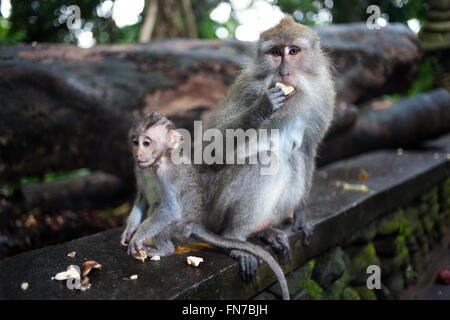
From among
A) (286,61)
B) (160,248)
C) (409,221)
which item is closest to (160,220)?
(160,248)

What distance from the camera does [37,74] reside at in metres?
3.48

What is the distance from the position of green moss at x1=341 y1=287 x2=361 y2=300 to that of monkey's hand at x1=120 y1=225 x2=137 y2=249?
6.27 ft

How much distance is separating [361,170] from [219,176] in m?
2.87

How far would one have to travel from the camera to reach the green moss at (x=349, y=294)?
Result: 10.1 feet

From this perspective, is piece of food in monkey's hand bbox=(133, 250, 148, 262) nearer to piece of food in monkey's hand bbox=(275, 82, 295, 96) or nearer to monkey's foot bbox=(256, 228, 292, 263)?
monkey's foot bbox=(256, 228, 292, 263)

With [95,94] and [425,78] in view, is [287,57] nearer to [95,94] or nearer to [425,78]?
[95,94]

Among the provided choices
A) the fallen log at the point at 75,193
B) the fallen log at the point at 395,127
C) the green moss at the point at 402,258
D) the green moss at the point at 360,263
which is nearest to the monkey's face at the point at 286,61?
the green moss at the point at 360,263

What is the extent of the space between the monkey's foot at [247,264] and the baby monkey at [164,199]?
2 cm

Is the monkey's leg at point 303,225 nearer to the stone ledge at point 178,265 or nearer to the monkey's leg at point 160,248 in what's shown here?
the stone ledge at point 178,265

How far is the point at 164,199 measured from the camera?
211 centimetres

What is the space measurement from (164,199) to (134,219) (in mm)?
351

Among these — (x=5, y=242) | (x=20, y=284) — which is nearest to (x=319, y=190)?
(x=20, y=284)

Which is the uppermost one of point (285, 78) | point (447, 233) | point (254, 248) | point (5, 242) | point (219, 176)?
point (285, 78)

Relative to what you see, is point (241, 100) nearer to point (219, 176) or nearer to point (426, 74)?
point (219, 176)
